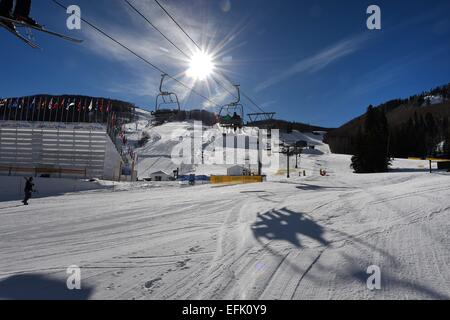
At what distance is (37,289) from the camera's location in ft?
12.6

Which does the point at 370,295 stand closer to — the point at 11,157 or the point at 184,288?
the point at 184,288

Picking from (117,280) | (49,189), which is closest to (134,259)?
(117,280)

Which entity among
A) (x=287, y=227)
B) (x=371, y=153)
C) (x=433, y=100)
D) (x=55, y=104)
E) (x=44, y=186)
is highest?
(x=433, y=100)

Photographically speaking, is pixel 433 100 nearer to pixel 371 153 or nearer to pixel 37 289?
pixel 371 153

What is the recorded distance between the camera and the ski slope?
3.68 meters

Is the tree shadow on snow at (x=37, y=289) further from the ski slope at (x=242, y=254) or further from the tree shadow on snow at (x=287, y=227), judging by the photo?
the tree shadow on snow at (x=287, y=227)

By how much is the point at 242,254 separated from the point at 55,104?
45928 mm

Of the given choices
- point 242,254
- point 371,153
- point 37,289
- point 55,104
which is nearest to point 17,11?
point 37,289

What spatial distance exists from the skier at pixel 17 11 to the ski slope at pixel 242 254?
5782mm

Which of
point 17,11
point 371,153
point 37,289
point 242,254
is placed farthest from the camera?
point 371,153

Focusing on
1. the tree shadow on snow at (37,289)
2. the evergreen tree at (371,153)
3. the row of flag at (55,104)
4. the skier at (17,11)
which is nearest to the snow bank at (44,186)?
the skier at (17,11)

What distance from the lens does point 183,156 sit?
7944cm

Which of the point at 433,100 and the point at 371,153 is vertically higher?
the point at 433,100

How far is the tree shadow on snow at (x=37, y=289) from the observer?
3607 millimetres
